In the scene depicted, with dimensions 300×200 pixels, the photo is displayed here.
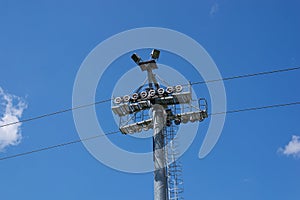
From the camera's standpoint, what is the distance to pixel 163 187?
1497cm

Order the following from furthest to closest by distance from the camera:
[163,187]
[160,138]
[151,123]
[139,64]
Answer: [139,64] → [151,123] → [160,138] → [163,187]

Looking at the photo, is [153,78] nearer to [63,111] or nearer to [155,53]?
[155,53]

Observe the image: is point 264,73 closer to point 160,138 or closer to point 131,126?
point 160,138

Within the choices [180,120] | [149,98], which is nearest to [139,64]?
[149,98]

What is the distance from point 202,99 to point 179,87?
1.46 m

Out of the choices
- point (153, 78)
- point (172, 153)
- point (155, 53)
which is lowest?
point (172, 153)

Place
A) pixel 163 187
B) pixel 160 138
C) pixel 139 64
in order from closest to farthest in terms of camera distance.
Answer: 1. pixel 163 187
2. pixel 160 138
3. pixel 139 64

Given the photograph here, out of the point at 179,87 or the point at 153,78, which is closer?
the point at 179,87

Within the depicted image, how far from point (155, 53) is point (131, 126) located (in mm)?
3895

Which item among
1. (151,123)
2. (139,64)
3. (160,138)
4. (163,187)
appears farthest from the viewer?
(139,64)

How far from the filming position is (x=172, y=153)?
16.4 m

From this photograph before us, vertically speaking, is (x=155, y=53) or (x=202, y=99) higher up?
(x=155, y=53)

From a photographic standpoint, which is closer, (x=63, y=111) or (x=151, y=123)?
(x=151, y=123)

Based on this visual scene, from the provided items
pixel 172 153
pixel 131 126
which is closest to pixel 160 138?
pixel 172 153
